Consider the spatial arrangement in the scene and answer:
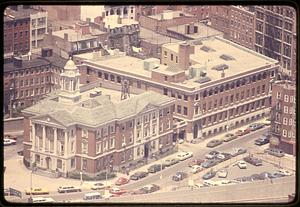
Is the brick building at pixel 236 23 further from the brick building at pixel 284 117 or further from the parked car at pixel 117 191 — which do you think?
the parked car at pixel 117 191

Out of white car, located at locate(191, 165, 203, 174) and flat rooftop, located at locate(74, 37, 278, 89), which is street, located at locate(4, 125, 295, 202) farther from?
flat rooftop, located at locate(74, 37, 278, 89)

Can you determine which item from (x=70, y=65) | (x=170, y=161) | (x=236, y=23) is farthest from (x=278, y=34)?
(x=70, y=65)

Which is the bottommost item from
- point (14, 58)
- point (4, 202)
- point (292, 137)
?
point (4, 202)

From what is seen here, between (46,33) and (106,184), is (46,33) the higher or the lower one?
the higher one

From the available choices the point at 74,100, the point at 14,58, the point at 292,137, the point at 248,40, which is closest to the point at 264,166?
the point at 292,137

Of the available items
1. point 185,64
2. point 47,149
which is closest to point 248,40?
point 185,64

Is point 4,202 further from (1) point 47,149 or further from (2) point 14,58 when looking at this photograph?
(2) point 14,58
